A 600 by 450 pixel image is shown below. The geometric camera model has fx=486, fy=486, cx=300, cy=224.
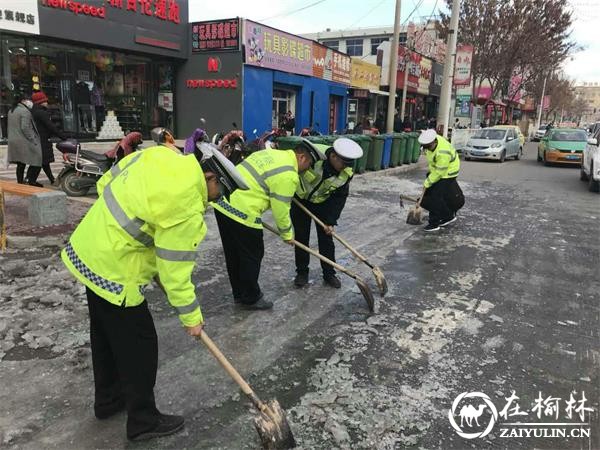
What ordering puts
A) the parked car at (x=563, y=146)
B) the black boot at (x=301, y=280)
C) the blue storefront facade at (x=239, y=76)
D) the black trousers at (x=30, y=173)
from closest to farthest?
the black boot at (x=301, y=280), the black trousers at (x=30, y=173), the blue storefront facade at (x=239, y=76), the parked car at (x=563, y=146)

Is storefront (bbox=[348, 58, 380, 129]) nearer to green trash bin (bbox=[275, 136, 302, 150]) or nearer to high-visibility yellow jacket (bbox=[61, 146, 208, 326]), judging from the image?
green trash bin (bbox=[275, 136, 302, 150])

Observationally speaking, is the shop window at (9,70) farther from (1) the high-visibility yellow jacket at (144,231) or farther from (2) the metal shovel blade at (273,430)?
(2) the metal shovel blade at (273,430)

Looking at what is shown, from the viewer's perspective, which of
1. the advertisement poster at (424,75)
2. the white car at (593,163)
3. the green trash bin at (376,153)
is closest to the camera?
the white car at (593,163)

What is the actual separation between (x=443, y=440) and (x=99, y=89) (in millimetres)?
13269

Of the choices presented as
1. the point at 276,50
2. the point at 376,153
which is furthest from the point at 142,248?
the point at 276,50

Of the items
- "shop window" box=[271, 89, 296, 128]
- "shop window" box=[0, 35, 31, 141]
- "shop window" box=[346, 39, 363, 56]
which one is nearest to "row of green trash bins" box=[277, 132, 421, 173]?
"shop window" box=[271, 89, 296, 128]

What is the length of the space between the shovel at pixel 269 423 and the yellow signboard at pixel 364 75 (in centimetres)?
2190

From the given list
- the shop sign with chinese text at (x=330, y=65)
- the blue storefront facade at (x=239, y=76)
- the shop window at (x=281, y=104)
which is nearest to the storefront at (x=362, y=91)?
the shop sign with chinese text at (x=330, y=65)

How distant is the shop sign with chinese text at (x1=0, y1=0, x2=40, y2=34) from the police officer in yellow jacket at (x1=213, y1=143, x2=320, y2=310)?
9120mm

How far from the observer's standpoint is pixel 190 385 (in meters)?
3.05

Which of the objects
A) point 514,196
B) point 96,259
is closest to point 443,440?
point 96,259

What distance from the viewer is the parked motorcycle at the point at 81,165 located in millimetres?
7855

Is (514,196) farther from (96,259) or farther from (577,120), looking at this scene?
(577,120)

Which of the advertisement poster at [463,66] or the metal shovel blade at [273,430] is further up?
the advertisement poster at [463,66]
